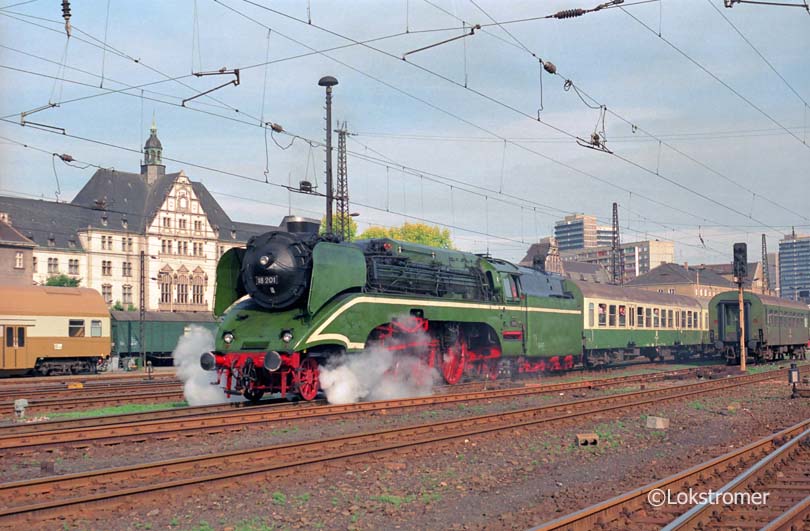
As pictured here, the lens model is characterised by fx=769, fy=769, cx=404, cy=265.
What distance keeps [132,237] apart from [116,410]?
250 ft

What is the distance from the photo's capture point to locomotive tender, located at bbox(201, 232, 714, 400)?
53.8 feet

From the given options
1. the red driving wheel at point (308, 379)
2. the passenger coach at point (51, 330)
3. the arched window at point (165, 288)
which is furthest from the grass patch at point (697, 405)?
the arched window at point (165, 288)

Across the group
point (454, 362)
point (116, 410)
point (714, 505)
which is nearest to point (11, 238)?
point (116, 410)

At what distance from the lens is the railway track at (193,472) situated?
7.94m

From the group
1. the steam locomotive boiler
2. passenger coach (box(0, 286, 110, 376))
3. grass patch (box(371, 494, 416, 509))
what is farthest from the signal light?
passenger coach (box(0, 286, 110, 376))

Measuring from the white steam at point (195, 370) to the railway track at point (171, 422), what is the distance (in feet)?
3.63

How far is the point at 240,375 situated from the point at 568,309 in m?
15.8

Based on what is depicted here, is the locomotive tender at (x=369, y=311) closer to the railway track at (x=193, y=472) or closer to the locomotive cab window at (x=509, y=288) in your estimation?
the locomotive cab window at (x=509, y=288)

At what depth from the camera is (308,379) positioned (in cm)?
1705

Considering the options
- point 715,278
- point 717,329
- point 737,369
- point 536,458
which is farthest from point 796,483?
point 715,278

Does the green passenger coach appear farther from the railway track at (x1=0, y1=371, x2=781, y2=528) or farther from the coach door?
the coach door

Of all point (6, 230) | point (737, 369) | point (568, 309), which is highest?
point (6, 230)

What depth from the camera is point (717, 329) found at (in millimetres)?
36438

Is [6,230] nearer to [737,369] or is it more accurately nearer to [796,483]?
[737,369]
